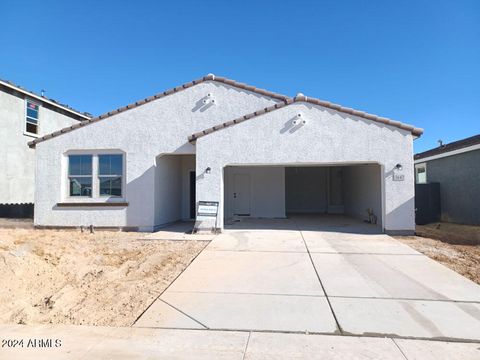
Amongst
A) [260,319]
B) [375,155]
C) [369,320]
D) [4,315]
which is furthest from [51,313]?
[375,155]

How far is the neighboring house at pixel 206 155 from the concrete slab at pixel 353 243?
1200 mm

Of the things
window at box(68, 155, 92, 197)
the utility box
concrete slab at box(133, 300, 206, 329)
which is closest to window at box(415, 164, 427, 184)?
the utility box

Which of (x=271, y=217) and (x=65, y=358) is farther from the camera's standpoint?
(x=271, y=217)

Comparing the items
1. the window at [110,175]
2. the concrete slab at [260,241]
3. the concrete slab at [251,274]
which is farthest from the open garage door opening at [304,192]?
the concrete slab at [251,274]

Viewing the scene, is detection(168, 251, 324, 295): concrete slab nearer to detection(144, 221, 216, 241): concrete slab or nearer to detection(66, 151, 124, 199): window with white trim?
detection(144, 221, 216, 241): concrete slab

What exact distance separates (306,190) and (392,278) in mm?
14015

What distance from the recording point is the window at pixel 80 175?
13.3m

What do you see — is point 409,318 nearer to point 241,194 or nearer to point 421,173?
point 241,194

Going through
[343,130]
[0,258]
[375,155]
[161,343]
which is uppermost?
[343,130]

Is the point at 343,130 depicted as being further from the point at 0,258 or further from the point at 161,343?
the point at 0,258

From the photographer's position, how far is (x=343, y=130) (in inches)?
449

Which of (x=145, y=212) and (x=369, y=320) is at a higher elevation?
(x=145, y=212)

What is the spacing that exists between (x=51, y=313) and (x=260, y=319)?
3.10 meters

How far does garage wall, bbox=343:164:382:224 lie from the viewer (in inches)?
525
